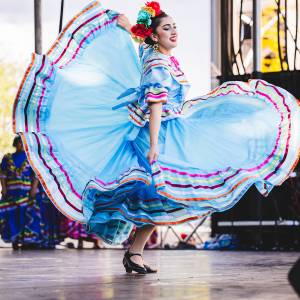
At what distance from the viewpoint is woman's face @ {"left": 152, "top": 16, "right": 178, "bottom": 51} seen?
5.04 m

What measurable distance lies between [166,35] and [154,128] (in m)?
0.62

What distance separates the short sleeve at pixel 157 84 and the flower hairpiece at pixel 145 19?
28cm

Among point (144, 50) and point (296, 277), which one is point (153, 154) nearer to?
point (144, 50)

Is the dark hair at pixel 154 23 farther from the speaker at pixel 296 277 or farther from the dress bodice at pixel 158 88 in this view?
the speaker at pixel 296 277

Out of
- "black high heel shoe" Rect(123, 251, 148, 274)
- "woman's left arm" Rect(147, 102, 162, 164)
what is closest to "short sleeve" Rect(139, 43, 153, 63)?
"woman's left arm" Rect(147, 102, 162, 164)

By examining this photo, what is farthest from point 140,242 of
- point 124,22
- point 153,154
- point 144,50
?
point 124,22

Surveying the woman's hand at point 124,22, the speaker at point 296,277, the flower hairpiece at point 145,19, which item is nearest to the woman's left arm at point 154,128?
the flower hairpiece at point 145,19

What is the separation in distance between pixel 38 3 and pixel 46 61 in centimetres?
310

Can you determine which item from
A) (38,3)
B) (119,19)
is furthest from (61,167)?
(38,3)

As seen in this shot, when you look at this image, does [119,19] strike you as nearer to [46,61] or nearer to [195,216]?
[46,61]

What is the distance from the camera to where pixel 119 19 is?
5777 mm

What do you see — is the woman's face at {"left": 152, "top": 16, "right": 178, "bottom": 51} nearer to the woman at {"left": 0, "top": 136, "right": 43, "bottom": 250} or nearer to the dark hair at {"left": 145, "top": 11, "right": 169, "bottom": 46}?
the dark hair at {"left": 145, "top": 11, "right": 169, "bottom": 46}

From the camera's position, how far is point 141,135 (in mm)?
4973

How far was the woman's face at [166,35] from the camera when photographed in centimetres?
504
